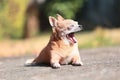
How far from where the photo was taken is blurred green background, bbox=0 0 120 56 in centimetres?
2934

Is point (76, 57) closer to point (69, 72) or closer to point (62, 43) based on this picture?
point (62, 43)

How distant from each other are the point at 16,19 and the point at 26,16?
2797 millimetres

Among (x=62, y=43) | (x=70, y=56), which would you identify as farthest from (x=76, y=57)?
(x=62, y=43)

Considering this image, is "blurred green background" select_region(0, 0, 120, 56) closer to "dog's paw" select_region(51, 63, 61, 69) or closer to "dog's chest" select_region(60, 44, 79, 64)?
"dog's chest" select_region(60, 44, 79, 64)

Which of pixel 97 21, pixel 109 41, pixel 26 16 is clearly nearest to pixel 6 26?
pixel 26 16

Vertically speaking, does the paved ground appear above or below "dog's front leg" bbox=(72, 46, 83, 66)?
below

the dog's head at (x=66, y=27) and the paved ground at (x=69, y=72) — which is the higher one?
the dog's head at (x=66, y=27)

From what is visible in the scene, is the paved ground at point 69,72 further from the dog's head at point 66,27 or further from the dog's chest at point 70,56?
the dog's head at point 66,27

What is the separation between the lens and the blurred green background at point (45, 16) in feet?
96.3

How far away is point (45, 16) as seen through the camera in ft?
110

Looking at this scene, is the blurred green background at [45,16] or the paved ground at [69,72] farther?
the blurred green background at [45,16]

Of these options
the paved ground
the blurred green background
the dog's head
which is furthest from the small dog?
the blurred green background

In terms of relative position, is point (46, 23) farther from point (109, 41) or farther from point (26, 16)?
point (109, 41)

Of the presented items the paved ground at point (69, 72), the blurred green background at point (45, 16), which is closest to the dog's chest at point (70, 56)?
the paved ground at point (69, 72)
